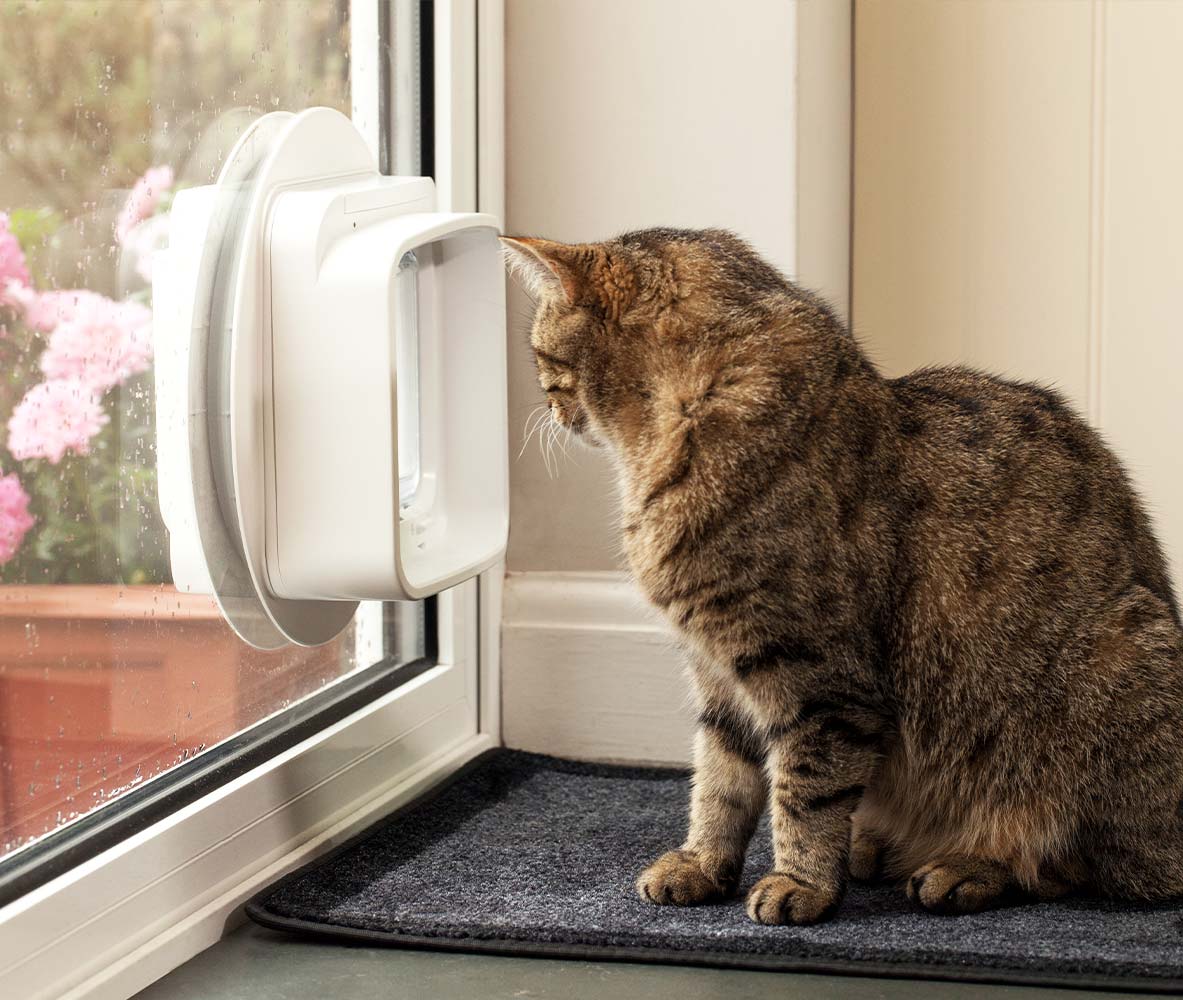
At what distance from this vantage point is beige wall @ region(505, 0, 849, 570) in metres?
1.75

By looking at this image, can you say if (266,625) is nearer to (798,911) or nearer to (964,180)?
(798,911)

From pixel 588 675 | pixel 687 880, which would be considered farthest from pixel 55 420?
pixel 588 675

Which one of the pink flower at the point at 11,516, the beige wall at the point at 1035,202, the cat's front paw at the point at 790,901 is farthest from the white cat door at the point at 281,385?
the beige wall at the point at 1035,202

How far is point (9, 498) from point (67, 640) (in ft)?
0.46

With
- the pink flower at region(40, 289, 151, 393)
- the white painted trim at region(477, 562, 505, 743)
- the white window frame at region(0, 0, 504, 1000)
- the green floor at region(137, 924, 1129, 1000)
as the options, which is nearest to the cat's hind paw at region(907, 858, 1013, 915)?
the green floor at region(137, 924, 1129, 1000)

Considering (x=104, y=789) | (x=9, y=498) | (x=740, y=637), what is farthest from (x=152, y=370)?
(x=740, y=637)

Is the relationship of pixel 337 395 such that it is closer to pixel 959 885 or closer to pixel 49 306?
pixel 49 306

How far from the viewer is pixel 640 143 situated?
5.92 ft

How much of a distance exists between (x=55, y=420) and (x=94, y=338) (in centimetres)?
9

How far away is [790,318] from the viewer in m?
1.31

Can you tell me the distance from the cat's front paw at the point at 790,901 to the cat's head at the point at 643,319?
419mm

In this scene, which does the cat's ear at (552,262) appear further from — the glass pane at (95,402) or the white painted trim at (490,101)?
the white painted trim at (490,101)

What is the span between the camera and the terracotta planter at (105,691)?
Result: 105 centimetres

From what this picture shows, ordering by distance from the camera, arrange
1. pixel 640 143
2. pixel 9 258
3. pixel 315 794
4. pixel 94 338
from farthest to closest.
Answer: pixel 640 143 → pixel 315 794 → pixel 94 338 → pixel 9 258
